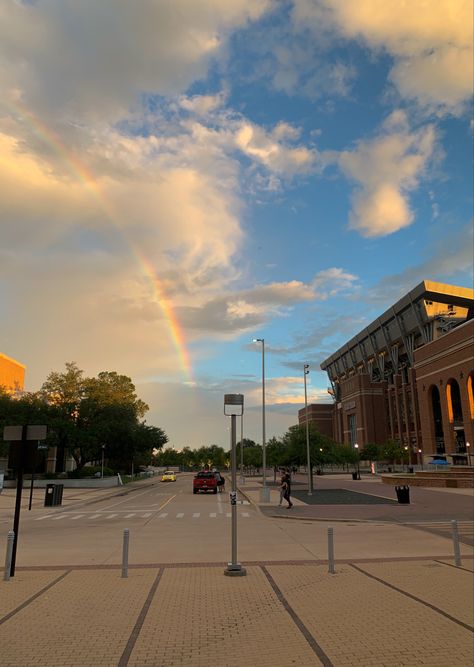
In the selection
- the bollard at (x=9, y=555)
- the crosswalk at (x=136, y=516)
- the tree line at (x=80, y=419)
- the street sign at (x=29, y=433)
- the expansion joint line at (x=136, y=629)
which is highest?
the tree line at (x=80, y=419)

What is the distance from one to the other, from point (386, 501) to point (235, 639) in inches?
933

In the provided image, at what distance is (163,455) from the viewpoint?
176 m

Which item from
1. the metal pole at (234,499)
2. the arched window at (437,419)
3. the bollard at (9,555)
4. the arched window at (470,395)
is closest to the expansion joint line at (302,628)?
the metal pole at (234,499)

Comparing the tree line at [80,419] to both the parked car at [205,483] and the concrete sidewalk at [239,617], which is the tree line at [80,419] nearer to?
the parked car at [205,483]

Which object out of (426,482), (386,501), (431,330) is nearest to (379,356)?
(431,330)

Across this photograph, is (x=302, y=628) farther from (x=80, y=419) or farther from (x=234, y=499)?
(x=80, y=419)

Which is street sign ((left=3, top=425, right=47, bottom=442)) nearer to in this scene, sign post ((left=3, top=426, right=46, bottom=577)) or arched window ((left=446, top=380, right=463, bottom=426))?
sign post ((left=3, top=426, right=46, bottom=577))

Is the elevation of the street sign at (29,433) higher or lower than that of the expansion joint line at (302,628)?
higher

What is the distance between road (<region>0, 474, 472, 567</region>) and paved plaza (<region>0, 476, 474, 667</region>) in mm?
151

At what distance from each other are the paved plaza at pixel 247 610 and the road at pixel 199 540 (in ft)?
0.50

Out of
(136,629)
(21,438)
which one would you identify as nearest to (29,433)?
(21,438)

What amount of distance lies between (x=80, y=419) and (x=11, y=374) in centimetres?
6448

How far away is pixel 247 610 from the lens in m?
7.36

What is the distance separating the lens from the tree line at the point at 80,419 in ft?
178
